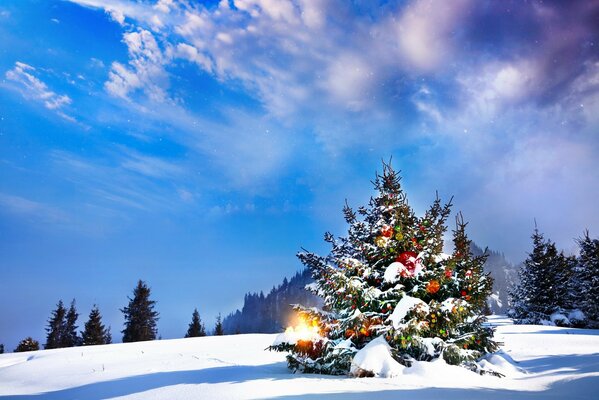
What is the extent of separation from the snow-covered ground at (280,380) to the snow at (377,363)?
202 millimetres

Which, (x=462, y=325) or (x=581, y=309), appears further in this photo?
(x=581, y=309)

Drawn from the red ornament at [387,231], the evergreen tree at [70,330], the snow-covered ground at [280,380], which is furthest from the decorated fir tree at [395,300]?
the evergreen tree at [70,330]

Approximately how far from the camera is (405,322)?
690cm

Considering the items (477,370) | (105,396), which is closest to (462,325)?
(477,370)

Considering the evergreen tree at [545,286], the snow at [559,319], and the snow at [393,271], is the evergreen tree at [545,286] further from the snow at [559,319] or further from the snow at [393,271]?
the snow at [393,271]

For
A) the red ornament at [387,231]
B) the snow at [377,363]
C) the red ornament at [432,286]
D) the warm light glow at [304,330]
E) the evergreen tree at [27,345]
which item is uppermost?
the red ornament at [387,231]

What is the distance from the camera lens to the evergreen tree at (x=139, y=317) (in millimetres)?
37406

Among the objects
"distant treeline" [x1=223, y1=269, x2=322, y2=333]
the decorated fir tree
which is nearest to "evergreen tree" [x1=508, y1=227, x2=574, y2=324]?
the decorated fir tree

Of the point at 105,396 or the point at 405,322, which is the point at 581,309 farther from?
the point at 105,396

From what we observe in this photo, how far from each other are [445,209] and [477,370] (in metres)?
3.99

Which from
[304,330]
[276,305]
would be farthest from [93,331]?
[276,305]

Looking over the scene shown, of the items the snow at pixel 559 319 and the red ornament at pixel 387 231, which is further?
the snow at pixel 559 319

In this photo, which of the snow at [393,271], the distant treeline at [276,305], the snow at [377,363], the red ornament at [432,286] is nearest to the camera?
the snow at [377,363]

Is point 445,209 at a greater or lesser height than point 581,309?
greater
